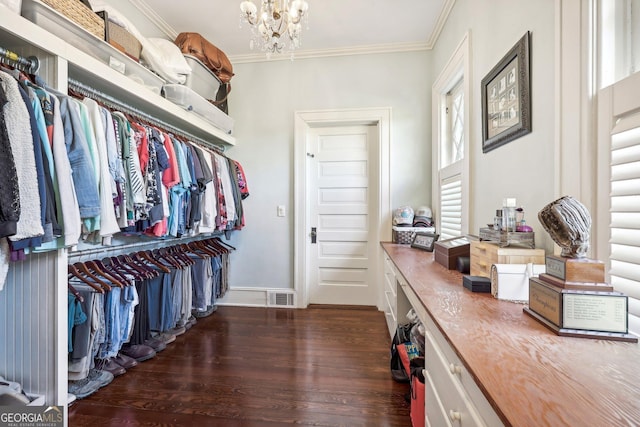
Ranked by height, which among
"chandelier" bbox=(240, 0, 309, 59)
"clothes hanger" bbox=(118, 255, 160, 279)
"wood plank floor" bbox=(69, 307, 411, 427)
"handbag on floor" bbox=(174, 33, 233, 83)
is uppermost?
"handbag on floor" bbox=(174, 33, 233, 83)

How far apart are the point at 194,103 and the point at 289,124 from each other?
1002mm

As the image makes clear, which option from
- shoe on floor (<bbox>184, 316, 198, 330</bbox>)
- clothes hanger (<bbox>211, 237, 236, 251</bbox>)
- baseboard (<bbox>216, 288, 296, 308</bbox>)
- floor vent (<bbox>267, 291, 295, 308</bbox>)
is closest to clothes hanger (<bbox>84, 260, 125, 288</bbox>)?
shoe on floor (<bbox>184, 316, 198, 330</bbox>)

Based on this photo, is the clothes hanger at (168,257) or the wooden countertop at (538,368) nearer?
the wooden countertop at (538,368)

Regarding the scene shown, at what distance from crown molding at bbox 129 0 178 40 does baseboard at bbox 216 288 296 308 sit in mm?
2646

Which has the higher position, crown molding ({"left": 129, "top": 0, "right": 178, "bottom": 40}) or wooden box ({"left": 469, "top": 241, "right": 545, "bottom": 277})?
crown molding ({"left": 129, "top": 0, "right": 178, "bottom": 40})

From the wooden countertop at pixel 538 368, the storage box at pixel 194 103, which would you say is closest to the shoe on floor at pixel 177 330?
the storage box at pixel 194 103

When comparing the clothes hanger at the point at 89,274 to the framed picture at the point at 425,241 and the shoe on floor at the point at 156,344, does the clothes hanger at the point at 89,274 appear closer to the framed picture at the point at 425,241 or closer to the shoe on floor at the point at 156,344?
the shoe on floor at the point at 156,344

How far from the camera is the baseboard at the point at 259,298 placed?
3012 mm

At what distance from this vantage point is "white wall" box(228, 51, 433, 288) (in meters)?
2.87

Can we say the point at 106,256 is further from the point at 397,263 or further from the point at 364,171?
the point at 364,171

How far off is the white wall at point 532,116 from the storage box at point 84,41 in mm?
2187

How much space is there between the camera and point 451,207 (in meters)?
2.30

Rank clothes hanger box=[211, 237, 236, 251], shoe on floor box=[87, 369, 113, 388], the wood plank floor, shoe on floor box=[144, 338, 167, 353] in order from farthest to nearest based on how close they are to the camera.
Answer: clothes hanger box=[211, 237, 236, 251] < shoe on floor box=[144, 338, 167, 353] < shoe on floor box=[87, 369, 113, 388] < the wood plank floor

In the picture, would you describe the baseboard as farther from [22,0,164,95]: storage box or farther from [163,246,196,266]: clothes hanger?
[22,0,164,95]: storage box
